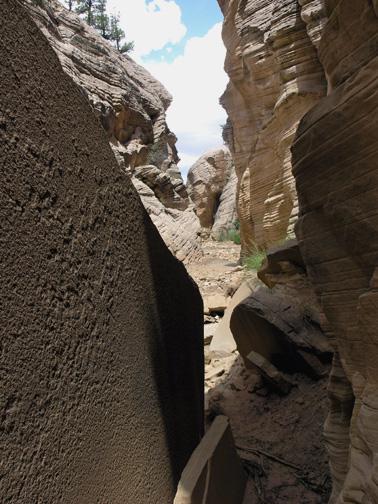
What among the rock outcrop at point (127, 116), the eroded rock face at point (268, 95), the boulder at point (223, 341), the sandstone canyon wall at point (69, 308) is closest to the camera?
the sandstone canyon wall at point (69, 308)

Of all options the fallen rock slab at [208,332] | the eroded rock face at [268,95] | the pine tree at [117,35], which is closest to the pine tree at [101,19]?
the pine tree at [117,35]

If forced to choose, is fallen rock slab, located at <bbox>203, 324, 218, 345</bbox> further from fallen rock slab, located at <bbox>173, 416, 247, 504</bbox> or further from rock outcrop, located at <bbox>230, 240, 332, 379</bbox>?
fallen rock slab, located at <bbox>173, 416, 247, 504</bbox>

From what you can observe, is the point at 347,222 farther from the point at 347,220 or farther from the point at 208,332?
the point at 208,332

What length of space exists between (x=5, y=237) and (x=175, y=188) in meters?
11.3

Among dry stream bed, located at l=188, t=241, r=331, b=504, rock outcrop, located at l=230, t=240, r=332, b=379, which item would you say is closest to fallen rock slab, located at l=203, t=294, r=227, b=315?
dry stream bed, located at l=188, t=241, r=331, b=504

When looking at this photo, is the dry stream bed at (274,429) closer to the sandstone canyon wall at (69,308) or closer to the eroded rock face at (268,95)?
the sandstone canyon wall at (69,308)

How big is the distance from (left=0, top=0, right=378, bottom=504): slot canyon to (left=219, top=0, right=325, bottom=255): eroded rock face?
4020mm

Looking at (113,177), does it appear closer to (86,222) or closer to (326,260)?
(86,222)

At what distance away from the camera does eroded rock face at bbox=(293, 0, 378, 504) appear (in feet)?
4.58

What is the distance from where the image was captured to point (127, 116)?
490 inches

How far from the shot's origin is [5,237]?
104 centimetres

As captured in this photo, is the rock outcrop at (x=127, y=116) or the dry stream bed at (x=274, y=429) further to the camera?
the rock outcrop at (x=127, y=116)

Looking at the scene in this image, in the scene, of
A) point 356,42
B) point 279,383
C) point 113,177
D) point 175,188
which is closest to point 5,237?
point 113,177

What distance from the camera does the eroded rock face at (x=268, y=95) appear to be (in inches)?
257
